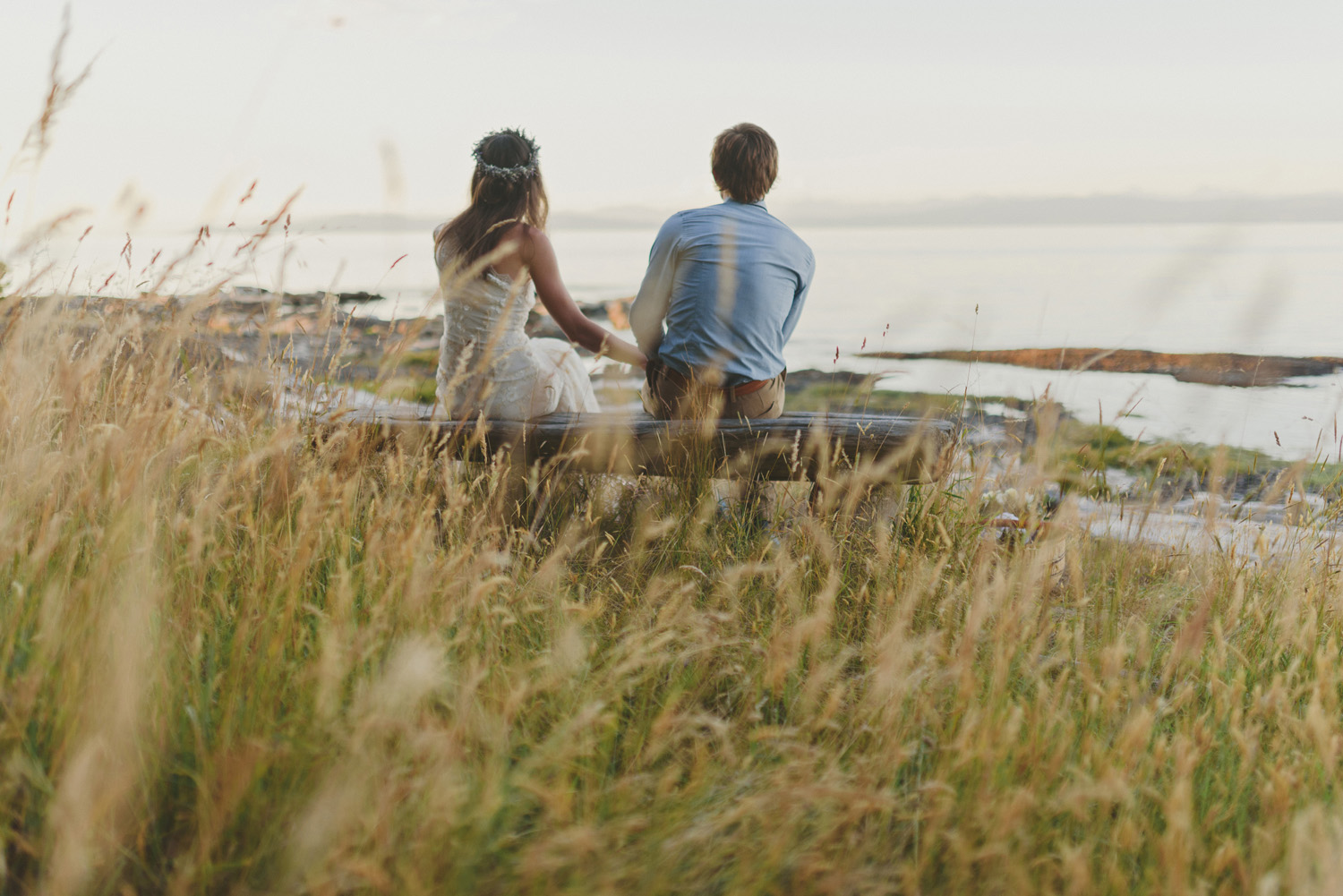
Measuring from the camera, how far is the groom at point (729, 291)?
351 centimetres

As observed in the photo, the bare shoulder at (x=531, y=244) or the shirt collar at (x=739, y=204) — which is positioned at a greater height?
the shirt collar at (x=739, y=204)

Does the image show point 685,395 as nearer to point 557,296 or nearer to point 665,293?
point 665,293

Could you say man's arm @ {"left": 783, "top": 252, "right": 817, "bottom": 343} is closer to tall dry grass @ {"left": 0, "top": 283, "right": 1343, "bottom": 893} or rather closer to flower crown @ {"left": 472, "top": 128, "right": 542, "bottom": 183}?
flower crown @ {"left": 472, "top": 128, "right": 542, "bottom": 183}

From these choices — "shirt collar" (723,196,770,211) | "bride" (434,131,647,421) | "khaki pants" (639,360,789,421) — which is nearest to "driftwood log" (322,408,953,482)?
"bride" (434,131,647,421)

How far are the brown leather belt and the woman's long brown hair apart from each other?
772 millimetres

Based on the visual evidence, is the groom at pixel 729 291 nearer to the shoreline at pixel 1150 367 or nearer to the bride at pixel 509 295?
the bride at pixel 509 295

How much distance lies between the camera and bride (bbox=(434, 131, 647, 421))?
3.38 metres

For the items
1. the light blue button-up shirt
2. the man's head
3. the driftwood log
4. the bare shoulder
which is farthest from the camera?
the man's head

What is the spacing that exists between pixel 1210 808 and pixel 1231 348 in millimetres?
1232

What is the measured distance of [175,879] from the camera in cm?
117

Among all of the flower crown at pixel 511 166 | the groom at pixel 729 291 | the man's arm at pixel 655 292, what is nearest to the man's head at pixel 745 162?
the groom at pixel 729 291

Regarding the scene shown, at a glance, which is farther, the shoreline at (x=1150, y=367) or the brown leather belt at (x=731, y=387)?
the brown leather belt at (x=731, y=387)

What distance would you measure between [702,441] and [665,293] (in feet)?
3.60

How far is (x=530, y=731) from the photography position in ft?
5.17
